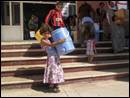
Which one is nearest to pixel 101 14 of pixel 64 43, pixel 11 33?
pixel 11 33

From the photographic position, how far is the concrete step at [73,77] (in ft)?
28.0

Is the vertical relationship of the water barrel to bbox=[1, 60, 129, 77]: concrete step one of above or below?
above

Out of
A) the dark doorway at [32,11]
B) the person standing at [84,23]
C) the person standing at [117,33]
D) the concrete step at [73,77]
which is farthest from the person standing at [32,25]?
the concrete step at [73,77]

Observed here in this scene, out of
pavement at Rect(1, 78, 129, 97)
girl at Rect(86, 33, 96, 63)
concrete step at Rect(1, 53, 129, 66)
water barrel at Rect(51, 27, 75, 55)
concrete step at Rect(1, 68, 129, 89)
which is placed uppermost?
water barrel at Rect(51, 27, 75, 55)

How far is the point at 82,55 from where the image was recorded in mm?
10953

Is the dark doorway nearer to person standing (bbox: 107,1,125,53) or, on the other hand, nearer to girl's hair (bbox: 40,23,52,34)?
person standing (bbox: 107,1,125,53)

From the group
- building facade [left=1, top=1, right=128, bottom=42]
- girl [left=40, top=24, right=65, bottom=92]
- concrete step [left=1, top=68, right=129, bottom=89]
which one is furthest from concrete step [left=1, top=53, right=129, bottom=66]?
building facade [left=1, top=1, right=128, bottom=42]

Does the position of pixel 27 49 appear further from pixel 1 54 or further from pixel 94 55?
pixel 94 55

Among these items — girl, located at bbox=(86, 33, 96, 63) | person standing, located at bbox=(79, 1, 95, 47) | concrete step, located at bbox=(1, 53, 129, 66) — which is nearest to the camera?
concrete step, located at bbox=(1, 53, 129, 66)

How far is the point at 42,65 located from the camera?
9.82m

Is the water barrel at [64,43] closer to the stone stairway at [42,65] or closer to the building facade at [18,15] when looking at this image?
the stone stairway at [42,65]

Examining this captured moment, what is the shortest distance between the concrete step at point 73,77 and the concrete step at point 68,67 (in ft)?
0.42

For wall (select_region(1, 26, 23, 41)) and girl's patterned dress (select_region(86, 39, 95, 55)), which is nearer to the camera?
girl's patterned dress (select_region(86, 39, 95, 55))

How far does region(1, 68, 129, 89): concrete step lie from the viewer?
28.0 ft
